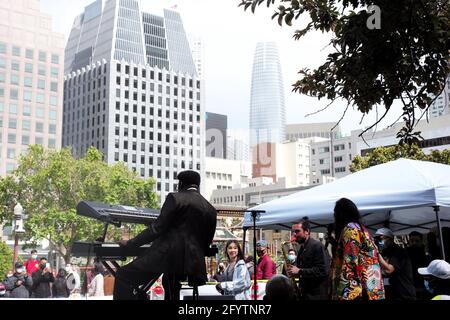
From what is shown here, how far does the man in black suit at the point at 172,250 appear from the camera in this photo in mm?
3932

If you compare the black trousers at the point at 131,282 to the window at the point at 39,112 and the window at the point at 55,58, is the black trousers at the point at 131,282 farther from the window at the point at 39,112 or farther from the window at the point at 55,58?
the window at the point at 55,58

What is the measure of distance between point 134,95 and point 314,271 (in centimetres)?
11599

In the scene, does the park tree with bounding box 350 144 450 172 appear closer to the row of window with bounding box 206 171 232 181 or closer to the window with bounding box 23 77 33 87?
the window with bounding box 23 77 33 87

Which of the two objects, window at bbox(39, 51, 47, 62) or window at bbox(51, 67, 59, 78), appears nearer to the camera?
window at bbox(39, 51, 47, 62)

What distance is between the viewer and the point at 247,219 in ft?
31.0

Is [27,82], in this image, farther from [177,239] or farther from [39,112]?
[177,239]

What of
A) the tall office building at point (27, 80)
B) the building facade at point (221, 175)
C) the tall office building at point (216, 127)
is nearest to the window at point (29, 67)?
the tall office building at point (27, 80)

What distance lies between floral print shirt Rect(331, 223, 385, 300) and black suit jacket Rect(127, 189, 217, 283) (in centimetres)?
105

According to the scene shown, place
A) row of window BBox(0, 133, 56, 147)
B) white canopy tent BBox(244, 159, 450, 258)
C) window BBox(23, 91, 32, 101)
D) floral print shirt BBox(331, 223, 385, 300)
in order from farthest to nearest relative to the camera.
Answer: 1. window BBox(23, 91, 32, 101)
2. row of window BBox(0, 133, 56, 147)
3. white canopy tent BBox(244, 159, 450, 258)
4. floral print shirt BBox(331, 223, 385, 300)

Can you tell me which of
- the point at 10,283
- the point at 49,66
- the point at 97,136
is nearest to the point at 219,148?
the point at 97,136

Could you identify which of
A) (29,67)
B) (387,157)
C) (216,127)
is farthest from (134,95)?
(387,157)

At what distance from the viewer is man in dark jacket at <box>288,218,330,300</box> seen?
586 cm

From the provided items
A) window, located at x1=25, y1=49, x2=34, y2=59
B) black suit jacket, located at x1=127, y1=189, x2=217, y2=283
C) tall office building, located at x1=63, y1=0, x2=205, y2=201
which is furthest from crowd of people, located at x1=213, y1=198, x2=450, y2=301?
tall office building, located at x1=63, y1=0, x2=205, y2=201
